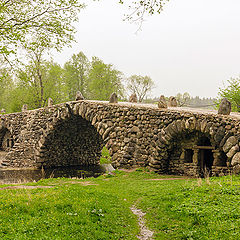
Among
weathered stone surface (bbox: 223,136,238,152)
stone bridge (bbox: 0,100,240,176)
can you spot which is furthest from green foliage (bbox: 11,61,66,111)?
weathered stone surface (bbox: 223,136,238,152)

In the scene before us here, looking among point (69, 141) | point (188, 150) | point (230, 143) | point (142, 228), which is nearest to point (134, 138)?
point (188, 150)

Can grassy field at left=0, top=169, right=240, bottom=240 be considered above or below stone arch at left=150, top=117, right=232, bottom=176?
below

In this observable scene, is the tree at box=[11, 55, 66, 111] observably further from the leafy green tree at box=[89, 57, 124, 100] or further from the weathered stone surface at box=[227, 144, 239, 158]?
the weathered stone surface at box=[227, 144, 239, 158]

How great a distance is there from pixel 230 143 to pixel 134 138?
19.1 feet

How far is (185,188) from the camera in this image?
8914 mm

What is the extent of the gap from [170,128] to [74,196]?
6.95 metres

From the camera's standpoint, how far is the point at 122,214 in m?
7.39

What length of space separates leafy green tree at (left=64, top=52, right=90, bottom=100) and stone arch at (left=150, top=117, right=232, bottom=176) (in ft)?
119

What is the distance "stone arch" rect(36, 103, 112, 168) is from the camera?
21.6m

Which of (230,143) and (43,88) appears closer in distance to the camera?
(230,143)

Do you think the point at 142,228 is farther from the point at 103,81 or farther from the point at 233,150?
the point at 103,81

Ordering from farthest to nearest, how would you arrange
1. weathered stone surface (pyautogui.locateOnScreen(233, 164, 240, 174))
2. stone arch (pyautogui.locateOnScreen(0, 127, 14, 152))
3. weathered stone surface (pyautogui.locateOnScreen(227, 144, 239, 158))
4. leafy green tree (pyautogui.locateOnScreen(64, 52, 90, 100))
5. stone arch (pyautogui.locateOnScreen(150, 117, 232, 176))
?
leafy green tree (pyautogui.locateOnScreen(64, 52, 90, 100)) < stone arch (pyautogui.locateOnScreen(0, 127, 14, 152)) < stone arch (pyautogui.locateOnScreen(150, 117, 232, 176)) < weathered stone surface (pyautogui.locateOnScreen(227, 144, 239, 158)) < weathered stone surface (pyautogui.locateOnScreen(233, 164, 240, 174))

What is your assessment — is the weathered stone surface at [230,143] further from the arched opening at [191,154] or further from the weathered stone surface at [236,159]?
the arched opening at [191,154]

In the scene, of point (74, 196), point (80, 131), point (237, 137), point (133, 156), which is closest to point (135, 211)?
point (74, 196)
